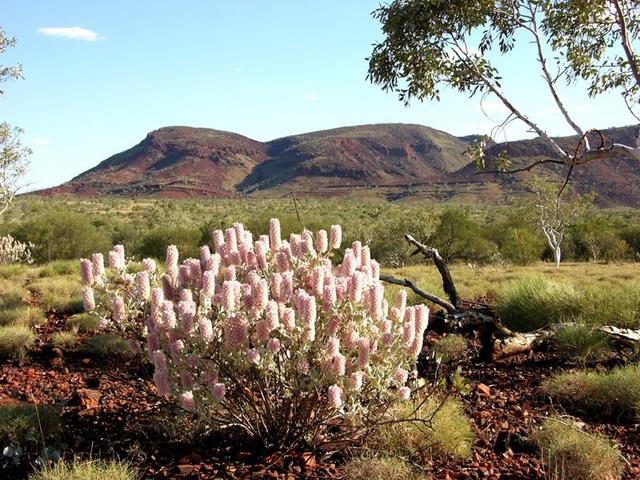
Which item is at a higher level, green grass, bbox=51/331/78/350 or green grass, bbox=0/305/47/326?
green grass, bbox=0/305/47/326

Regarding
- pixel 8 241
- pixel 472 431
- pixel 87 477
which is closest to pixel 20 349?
pixel 87 477

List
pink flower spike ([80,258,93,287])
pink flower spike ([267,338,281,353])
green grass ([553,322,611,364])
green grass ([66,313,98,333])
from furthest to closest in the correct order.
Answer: green grass ([66,313,98,333]), green grass ([553,322,611,364]), pink flower spike ([80,258,93,287]), pink flower spike ([267,338,281,353])

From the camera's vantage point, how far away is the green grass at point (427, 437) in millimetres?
3646

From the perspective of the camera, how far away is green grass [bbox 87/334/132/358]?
6352mm

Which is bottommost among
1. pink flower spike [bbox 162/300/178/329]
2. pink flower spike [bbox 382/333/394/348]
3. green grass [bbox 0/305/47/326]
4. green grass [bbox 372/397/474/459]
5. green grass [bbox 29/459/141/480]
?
green grass [bbox 372/397/474/459]

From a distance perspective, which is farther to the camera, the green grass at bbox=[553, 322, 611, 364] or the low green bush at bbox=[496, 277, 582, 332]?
the low green bush at bbox=[496, 277, 582, 332]

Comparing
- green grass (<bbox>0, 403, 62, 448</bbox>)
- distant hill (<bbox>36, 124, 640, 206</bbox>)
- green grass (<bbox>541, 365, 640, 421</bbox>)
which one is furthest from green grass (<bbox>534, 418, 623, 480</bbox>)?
distant hill (<bbox>36, 124, 640, 206</bbox>)

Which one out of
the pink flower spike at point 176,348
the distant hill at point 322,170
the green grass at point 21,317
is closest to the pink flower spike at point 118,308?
the pink flower spike at point 176,348

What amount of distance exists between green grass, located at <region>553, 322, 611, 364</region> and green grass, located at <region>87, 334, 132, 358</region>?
4554 millimetres

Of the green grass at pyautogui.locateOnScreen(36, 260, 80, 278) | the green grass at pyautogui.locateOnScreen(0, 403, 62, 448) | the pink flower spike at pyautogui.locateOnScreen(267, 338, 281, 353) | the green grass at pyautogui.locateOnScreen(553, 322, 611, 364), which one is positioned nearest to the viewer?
the pink flower spike at pyautogui.locateOnScreen(267, 338, 281, 353)

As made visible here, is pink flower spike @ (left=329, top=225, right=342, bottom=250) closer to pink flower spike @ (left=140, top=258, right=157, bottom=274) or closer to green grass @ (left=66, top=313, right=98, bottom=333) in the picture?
pink flower spike @ (left=140, top=258, right=157, bottom=274)

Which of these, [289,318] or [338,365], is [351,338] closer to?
[338,365]

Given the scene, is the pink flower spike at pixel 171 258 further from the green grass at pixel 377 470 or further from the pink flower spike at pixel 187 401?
the green grass at pixel 377 470

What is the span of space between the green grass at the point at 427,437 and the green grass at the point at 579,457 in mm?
474
